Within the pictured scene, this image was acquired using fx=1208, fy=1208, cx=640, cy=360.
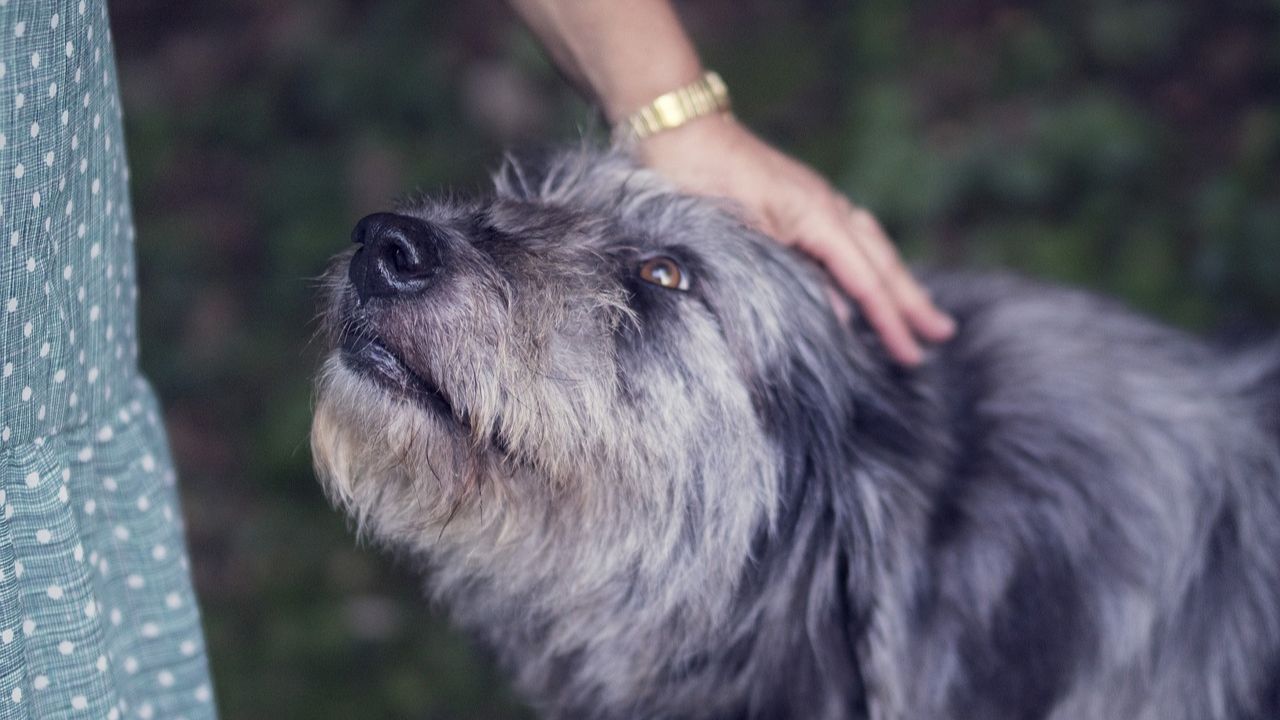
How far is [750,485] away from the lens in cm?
243

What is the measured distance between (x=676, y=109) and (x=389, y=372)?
0.92 metres

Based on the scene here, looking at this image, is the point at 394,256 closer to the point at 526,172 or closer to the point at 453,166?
the point at 526,172

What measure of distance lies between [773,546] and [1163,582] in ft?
2.76

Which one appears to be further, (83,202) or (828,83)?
(828,83)

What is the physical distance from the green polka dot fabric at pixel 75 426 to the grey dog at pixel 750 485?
1.21ft

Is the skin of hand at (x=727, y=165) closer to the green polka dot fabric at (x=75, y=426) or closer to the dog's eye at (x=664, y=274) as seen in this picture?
the dog's eye at (x=664, y=274)

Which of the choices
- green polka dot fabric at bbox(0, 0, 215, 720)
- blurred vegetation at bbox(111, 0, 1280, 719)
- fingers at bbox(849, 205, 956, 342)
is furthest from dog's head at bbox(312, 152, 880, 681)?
blurred vegetation at bbox(111, 0, 1280, 719)

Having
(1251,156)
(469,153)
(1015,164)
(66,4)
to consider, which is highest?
(66,4)

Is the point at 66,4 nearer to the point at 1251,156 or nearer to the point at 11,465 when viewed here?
the point at 11,465

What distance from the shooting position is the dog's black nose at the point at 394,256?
213cm

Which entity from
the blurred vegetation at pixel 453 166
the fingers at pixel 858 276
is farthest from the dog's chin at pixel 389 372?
the blurred vegetation at pixel 453 166

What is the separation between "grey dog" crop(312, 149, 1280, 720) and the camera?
222 cm

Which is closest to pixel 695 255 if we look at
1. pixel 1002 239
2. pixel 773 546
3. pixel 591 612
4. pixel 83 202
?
pixel 773 546

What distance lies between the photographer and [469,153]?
227 inches
